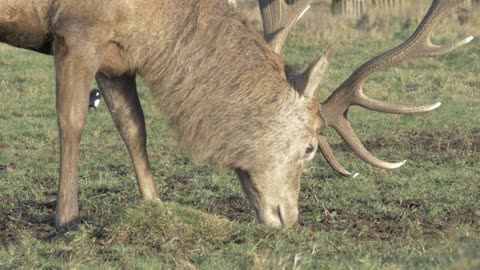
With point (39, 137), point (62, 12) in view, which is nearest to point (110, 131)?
point (39, 137)

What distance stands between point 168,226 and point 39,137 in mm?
5197

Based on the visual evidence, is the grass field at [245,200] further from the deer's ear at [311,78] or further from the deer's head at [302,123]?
the deer's ear at [311,78]

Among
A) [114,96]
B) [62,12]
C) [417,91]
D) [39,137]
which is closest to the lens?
[62,12]

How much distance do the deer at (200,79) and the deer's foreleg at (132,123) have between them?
1.20 feet

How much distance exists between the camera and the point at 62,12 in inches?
286

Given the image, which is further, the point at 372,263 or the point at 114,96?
the point at 114,96

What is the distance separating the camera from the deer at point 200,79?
286 inches

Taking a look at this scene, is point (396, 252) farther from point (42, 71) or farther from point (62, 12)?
point (42, 71)

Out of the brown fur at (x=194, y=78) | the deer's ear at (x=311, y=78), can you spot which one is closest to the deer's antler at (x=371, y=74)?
the deer's ear at (x=311, y=78)

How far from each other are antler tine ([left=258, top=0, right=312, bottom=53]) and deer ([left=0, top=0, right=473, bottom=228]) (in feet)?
1.60

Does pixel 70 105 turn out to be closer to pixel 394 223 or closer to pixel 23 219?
pixel 23 219

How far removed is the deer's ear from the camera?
712 centimetres

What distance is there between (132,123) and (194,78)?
851mm

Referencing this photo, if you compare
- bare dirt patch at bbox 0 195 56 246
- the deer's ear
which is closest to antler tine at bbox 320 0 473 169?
the deer's ear
